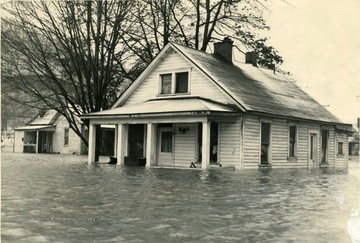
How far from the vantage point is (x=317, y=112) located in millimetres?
25344

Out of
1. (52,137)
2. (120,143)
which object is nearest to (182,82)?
(120,143)

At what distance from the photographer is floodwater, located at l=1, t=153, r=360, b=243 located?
19.1ft

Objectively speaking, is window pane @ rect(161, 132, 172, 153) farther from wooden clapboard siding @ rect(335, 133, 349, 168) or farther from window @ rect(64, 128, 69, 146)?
window @ rect(64, 128, 69, 146)

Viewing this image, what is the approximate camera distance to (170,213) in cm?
747

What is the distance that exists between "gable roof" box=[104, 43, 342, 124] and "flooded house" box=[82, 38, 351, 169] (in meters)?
0.05

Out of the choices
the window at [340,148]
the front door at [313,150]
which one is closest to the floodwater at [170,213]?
the front door at [313,150]

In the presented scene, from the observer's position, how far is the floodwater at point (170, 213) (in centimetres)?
583

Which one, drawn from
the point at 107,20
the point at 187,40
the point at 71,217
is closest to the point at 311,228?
the point at 71,217

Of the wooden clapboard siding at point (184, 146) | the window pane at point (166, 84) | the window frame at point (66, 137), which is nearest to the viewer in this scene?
the wooden clapboard siding at point (184, 146)

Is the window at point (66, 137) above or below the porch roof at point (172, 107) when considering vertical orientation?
below

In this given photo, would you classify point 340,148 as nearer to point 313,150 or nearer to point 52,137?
point 313,150

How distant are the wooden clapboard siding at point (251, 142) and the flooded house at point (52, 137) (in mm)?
21238

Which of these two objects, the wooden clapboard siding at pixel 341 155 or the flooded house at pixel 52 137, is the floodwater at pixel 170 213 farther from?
the flooded house at pixel 52 137

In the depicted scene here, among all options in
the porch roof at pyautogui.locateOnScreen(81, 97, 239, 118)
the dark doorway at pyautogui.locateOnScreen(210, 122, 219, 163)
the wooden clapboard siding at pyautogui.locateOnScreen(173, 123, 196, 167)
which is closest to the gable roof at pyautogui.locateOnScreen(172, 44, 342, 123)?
the porch roof at pyautogui.locateOnScreen(81, 97, 239, 118)
